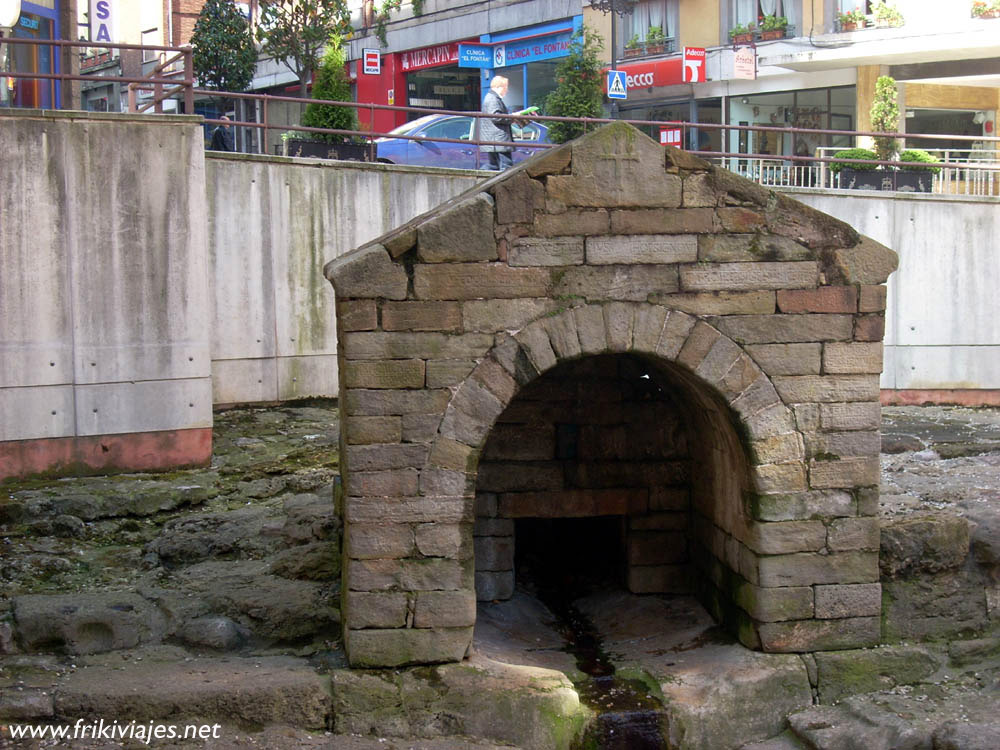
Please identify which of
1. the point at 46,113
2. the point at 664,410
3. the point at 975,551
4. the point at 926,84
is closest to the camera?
the point at 975,551

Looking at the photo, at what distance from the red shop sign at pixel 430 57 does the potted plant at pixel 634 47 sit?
3797 mm

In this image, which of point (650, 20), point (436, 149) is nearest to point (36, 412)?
point (436, 149)

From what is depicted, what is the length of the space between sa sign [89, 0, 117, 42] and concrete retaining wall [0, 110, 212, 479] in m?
9.72

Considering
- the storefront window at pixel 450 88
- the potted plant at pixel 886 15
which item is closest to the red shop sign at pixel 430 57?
the storefront window at pixel 450 88

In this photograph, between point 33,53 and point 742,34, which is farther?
Result: point 742,34

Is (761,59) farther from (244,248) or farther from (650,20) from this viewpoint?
(244,248)

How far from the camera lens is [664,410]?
28.8 ft

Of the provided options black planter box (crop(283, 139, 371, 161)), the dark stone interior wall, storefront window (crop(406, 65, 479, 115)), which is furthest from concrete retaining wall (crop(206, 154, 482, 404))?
storefront window (crop(406, 65, 479, 115))

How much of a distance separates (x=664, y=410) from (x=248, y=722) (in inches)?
147

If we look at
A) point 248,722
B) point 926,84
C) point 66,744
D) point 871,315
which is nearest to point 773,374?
point 871,315

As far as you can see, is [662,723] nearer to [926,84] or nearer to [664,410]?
[664,410]

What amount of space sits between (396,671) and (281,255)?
7.08 metres

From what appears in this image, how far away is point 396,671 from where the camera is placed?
691 cm

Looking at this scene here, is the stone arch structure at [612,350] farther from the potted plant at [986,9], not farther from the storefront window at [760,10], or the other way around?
the storefront window at [760,10]
